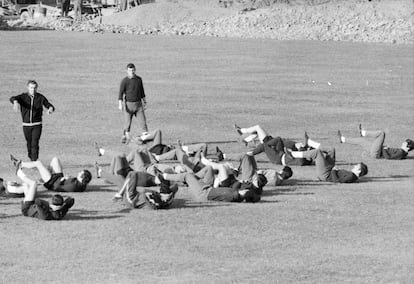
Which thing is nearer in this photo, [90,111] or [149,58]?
[90,111]

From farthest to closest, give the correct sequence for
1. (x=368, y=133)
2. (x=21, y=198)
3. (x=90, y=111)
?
(x=90, y=111) < (x=368, y=133) < (x=21, y=198)

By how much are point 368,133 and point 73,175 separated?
26.8 ft

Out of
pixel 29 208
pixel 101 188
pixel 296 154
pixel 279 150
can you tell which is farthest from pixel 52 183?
pixel 296 154

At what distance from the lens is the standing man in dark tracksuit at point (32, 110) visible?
23.4 metres

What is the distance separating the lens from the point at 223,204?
20531 mm

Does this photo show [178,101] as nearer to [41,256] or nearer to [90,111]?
[90,111]

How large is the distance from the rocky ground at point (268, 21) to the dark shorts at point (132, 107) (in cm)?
4775

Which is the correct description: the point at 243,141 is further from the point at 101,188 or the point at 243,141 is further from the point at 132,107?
the point at 101,188

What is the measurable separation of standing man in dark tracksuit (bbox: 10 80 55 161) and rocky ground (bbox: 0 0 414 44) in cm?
5293

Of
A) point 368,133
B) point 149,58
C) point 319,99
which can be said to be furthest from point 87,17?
point 368,133

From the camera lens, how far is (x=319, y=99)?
40.4 metres

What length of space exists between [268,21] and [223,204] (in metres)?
64.9

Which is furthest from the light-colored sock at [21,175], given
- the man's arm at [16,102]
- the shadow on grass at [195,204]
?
the man's arm at [16,102]

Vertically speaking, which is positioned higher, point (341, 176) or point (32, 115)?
point (32, 115)
